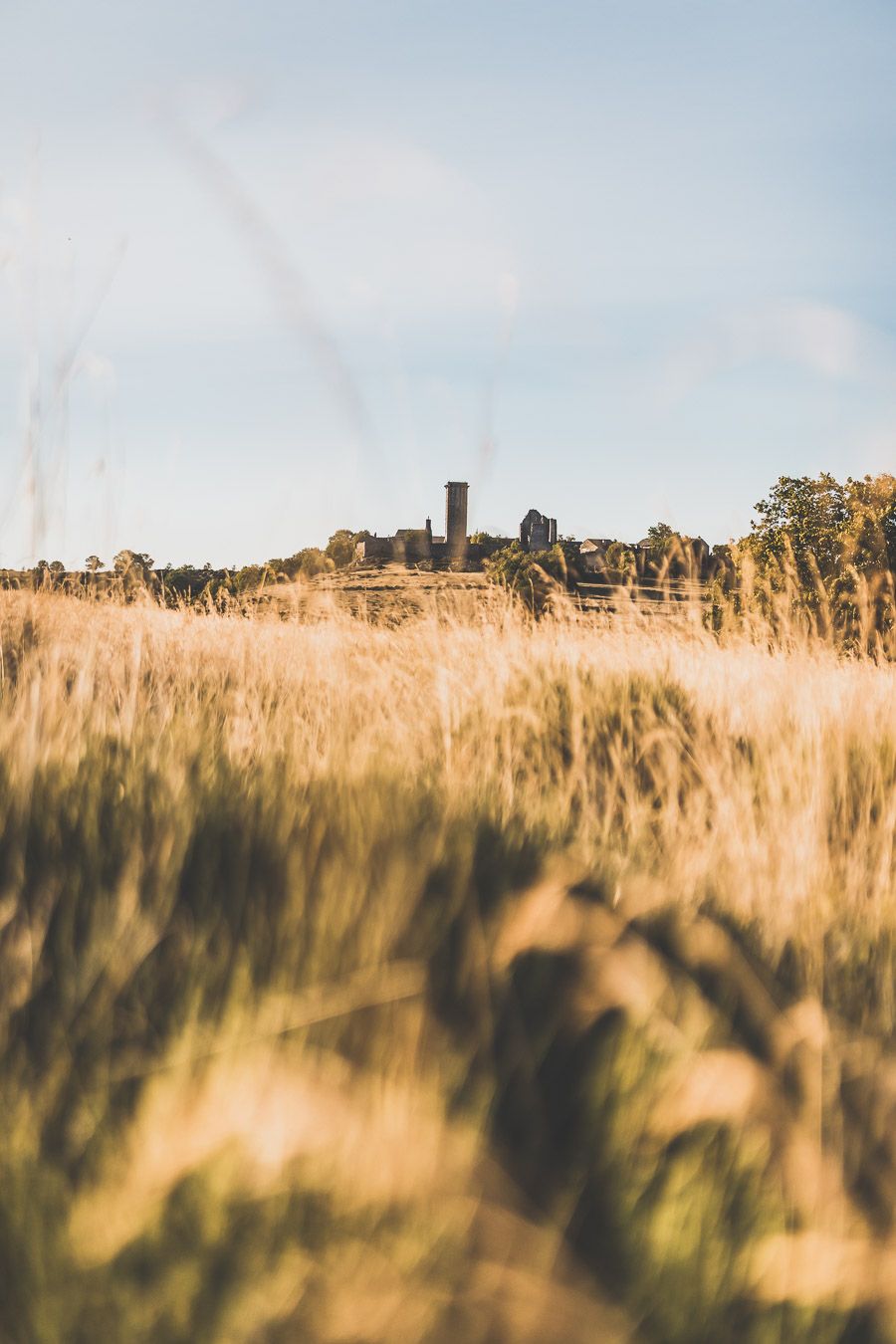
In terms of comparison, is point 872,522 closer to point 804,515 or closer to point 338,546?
point 804,515

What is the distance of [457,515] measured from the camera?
400 centimetres

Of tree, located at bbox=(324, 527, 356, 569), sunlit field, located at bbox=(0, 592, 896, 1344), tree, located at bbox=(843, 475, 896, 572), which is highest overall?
tree, located at bbox=(843, 475, 896, 572)

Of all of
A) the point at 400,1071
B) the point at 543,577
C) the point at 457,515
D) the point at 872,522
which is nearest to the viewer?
the point at 400,1071

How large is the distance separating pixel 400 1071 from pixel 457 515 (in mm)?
3067

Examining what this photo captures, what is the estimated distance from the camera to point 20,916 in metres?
1.34

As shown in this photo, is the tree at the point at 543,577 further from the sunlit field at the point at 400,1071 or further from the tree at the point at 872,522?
the tree at the point at 872,522

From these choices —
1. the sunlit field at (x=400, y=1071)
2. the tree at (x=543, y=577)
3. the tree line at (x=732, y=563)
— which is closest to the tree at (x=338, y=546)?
the tree line at (x=732, y=563)

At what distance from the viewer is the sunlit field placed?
925mm

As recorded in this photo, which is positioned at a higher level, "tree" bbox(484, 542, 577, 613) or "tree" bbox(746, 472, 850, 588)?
"tree" bbox(746, 472, 850, 588)

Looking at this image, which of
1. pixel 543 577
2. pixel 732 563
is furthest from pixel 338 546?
pixel 732 563

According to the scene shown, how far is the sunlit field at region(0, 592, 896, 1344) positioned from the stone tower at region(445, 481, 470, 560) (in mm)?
1491

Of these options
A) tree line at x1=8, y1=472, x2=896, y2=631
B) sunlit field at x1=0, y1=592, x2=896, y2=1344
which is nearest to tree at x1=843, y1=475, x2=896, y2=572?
tree line at x1=8, y1=472, x2=896, y2=631

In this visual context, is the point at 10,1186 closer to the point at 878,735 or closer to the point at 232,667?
the point at 878,735

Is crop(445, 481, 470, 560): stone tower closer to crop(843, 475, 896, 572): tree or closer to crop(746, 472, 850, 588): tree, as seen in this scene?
crop(843, 475, 896, 572): tree
